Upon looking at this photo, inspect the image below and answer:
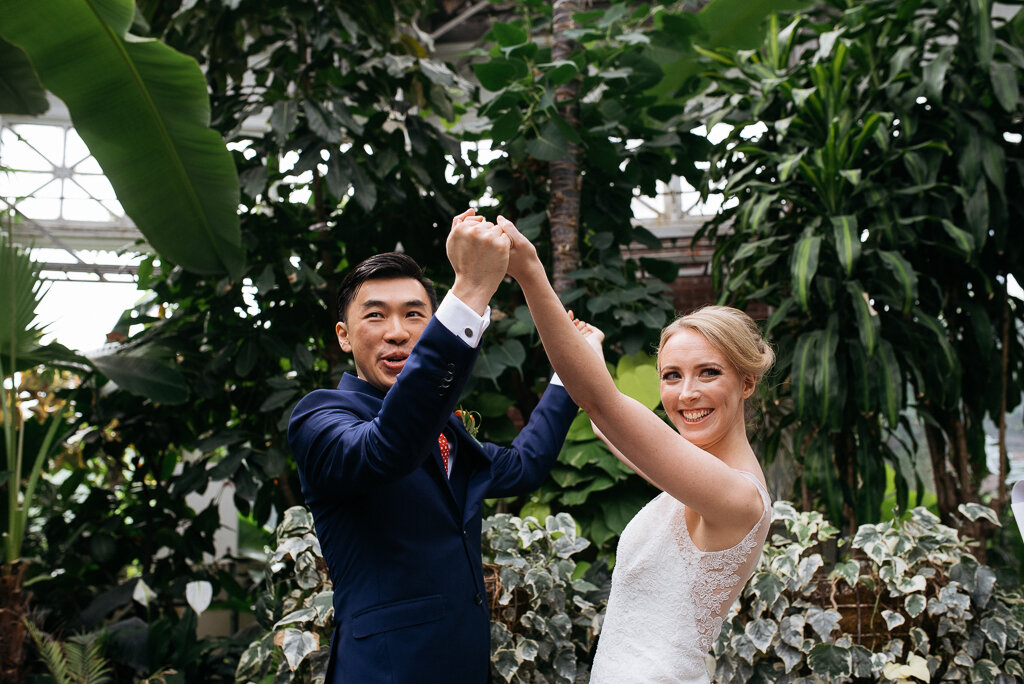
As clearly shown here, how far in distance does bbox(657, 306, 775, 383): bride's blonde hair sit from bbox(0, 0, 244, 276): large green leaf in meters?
2.16

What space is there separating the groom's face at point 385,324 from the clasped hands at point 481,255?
0.33 metres

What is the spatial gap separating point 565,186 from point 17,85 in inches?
93.9

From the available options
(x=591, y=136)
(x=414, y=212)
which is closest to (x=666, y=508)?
(x=591, y=136)

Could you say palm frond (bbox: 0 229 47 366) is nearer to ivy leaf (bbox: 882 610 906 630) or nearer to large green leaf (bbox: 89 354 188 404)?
large green leaf (bbox: 89 354 188 404)

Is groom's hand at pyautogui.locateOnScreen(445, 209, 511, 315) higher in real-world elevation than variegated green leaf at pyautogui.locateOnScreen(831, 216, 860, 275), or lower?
lower

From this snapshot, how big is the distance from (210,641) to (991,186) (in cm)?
352

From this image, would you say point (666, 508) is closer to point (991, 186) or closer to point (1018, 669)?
point (1018, 669)

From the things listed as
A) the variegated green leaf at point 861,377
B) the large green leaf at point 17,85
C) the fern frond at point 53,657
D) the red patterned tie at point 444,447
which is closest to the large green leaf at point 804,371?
the variegated green leaf at point 861,377

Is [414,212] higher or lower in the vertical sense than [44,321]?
higher

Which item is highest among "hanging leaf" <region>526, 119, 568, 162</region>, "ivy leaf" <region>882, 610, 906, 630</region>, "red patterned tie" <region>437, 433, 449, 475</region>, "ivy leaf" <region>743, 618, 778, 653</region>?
"hanging leaf" <region>526, 119, 568, 162</region>

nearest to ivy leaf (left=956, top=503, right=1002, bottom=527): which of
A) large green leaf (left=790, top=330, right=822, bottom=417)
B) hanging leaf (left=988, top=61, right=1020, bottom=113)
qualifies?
large green leaf (left=790, top=330, right=822, bottom=417)

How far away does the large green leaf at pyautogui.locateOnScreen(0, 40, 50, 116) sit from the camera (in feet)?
11.4

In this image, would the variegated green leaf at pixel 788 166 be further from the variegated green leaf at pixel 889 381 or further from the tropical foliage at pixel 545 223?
the variegated green leaf at pixel 889 381

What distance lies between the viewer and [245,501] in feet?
11.3
